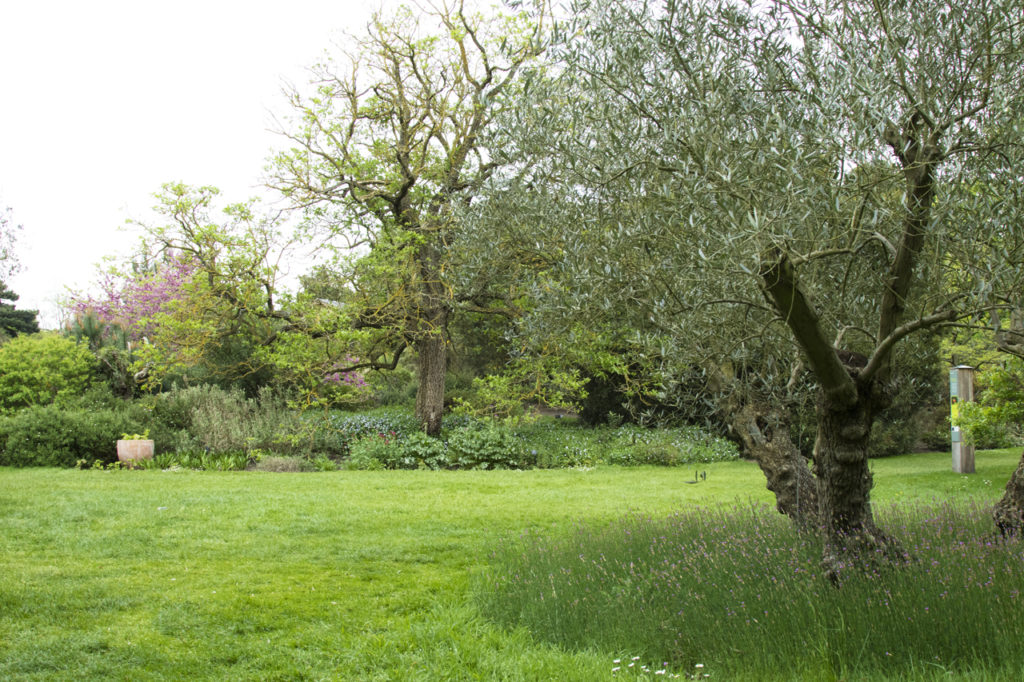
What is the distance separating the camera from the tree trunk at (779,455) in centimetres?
726

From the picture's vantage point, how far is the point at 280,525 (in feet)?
31.1

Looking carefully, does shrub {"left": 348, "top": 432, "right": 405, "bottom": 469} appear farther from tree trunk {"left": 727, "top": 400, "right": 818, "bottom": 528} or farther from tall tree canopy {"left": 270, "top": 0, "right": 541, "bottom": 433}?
tree trunk {"left": 727, "top": 400, "right": 818, "bottom": 528}

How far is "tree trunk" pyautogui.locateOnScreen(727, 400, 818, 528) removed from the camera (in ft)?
23.8

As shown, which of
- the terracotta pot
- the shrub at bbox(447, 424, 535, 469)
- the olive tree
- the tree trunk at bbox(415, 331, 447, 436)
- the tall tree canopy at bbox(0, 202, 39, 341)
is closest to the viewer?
the olive tree

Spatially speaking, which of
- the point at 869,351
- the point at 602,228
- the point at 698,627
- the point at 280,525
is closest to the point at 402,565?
the point at 280,525

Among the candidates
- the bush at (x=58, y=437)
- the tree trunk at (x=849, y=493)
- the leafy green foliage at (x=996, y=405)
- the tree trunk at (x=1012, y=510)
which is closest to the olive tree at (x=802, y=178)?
the tree trunk at (x=849, y=493)

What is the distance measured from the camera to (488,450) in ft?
55.1

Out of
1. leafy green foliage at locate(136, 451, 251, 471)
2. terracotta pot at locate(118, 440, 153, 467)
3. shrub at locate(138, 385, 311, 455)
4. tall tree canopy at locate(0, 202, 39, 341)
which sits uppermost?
tall tree canopy at locate(0, 202, 39, 341)

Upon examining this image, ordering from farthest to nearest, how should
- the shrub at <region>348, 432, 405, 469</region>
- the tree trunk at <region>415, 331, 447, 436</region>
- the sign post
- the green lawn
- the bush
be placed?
the tree trunk at <region>415, 331, 447, 436</region> < the shrub at <region>348, 432, 405, 469</region> < the bush < the sign post < the green lawn

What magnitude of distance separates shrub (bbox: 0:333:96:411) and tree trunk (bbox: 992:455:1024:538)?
Answer: 19.7 m

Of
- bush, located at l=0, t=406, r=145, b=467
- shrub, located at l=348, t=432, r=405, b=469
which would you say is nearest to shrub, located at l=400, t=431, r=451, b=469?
shrub, located at l=348, t=432, r=405, b=469

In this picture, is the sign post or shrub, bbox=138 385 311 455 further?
shrub, bbox=138 385 311 455

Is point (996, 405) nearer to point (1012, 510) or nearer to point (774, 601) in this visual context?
point (1012, 510)

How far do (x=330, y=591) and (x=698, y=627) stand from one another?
3.53 metres
